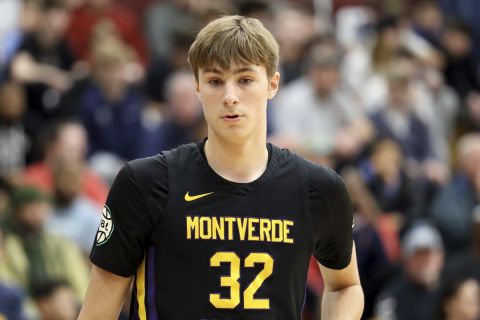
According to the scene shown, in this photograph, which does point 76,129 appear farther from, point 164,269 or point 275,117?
point 164,269

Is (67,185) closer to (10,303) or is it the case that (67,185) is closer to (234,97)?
(10,303)

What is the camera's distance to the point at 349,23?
1415 cm

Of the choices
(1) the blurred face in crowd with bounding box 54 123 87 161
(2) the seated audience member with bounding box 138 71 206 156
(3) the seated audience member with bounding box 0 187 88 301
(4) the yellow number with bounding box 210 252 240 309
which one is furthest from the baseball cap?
(4) the yellow number with bounding box 210 252 240 309

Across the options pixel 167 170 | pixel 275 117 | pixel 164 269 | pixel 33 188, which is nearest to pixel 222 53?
pixel 167 170

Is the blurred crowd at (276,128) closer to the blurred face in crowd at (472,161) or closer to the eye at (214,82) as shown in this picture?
the blurred face in crowd at (472,161)

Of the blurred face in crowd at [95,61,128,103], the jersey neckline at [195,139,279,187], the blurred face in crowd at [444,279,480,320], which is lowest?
the blurred face in crowd at [444,279,480,320]

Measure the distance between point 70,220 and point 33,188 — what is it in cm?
49

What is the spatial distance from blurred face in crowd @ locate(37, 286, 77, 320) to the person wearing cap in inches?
99.4

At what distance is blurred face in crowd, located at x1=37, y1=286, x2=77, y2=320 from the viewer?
317 inches

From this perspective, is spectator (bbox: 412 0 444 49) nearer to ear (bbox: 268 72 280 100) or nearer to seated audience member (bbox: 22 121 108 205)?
seated audience member (bbox: 22 121 108 205)

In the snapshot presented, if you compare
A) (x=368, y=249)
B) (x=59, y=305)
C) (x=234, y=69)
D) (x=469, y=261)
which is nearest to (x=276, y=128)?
(x=368, y=249)

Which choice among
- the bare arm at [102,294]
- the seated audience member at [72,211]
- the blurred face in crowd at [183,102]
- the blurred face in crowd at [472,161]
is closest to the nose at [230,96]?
the bare arm at [102,294]

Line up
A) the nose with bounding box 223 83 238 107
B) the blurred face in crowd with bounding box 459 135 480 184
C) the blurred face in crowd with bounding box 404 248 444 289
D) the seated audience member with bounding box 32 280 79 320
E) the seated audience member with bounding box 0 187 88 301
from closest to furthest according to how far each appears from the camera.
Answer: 1. the nose with bounding box 223 83 238 107
2. the seated audience member with bounding box 32 280 79 320
3. the seated audience member with bounding box 0 187 88 301
4. the blurred face in crowd with bounding box 404 248 444 289
5. the blurred face in crowd with bounding box 459 135 480 184

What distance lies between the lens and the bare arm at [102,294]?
3846 millimetres
